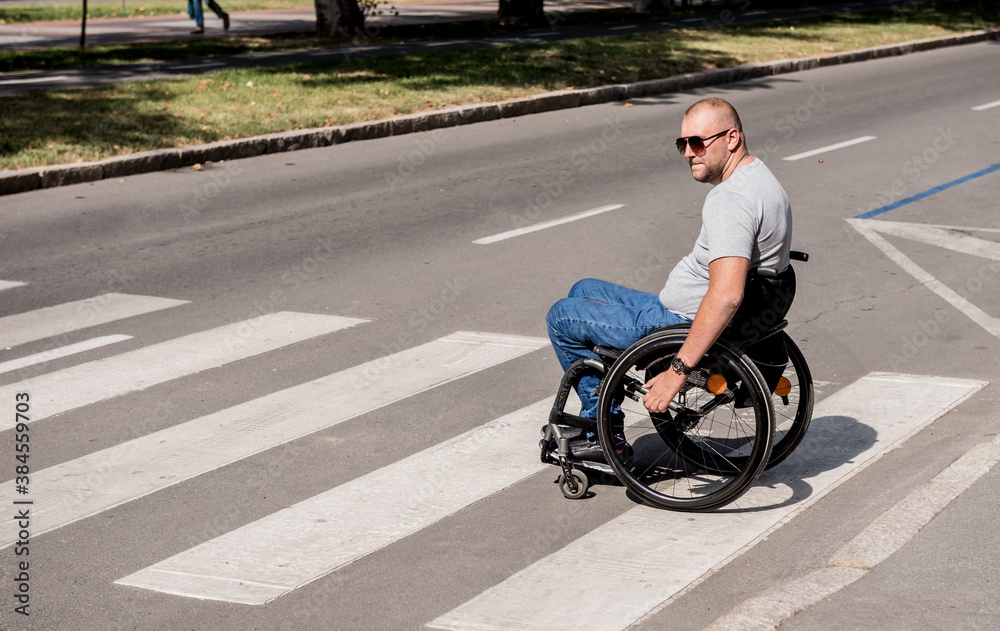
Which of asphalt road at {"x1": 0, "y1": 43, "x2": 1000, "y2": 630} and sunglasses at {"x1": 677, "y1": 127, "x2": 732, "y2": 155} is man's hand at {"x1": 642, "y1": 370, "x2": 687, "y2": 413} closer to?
asphalt road at {"x1": 0, "y1": 43, "x2": 1000, "y2": 630}

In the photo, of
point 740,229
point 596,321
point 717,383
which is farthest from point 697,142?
point 717,383

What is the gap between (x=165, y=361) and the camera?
6074 mm

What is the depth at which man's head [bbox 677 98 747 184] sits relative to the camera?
165 inches

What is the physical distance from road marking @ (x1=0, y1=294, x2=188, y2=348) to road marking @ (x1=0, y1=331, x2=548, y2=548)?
5.94ft

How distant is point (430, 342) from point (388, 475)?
5.91ft

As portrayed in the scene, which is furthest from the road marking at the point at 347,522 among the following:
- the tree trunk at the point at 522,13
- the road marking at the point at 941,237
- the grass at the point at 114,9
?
the grass at the point at 114,9

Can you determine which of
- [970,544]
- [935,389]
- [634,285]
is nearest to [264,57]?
[634,285]

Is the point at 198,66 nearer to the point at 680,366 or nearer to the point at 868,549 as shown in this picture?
the point at 680,366

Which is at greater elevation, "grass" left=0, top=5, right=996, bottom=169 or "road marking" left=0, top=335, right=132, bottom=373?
"grass" left=0, top=5, right=996, bottom=169

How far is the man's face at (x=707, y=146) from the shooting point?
4.20m

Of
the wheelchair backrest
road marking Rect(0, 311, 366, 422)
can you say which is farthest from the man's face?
road marking Rect(0, 311, 366, 422)

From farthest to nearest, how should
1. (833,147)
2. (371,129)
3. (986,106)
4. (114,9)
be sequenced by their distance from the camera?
(114,9), (986,106), (371,129), (833,147)

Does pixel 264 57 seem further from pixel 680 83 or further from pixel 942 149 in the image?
pixel 942 149

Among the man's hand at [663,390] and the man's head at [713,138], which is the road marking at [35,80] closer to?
the man's head at [713,138]
